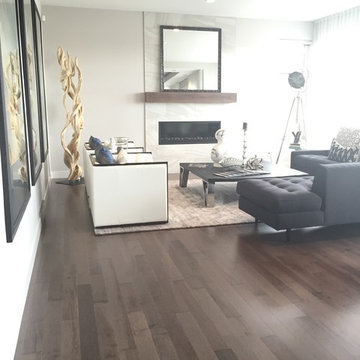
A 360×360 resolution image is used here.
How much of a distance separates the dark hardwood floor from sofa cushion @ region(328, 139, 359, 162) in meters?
1.74

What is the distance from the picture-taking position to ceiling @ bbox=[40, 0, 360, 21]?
19.8 ft

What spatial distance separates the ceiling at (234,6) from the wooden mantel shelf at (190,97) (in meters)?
1.32

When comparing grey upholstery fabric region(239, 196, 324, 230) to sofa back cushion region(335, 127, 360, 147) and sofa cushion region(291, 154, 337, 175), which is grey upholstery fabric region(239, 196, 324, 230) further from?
sofa back cushion region(335, 127, 360, 147)

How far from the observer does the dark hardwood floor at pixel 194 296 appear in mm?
2059

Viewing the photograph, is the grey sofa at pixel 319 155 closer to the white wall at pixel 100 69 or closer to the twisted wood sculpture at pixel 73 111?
the white wall at pixel 100 69

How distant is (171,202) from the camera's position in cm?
498

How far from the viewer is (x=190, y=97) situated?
7051 millimetres

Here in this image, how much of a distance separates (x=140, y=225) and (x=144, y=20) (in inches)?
159

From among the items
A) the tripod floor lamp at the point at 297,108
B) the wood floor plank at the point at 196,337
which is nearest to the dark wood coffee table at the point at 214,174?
the tripod floor lamp at the point at 297,108

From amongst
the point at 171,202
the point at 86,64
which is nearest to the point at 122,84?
the point at 86,64

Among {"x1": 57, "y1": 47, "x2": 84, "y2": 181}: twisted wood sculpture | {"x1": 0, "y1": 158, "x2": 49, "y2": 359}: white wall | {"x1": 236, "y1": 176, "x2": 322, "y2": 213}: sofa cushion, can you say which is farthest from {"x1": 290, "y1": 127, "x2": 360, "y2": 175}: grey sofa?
{"x1": 0, "y1": 158, "x2": 49, "y2": 359}: white wall

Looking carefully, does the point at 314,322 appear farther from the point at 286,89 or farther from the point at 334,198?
the point at 286,89

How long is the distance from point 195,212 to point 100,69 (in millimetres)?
3387

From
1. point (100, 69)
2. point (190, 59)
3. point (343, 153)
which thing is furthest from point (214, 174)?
point (100, 69)
